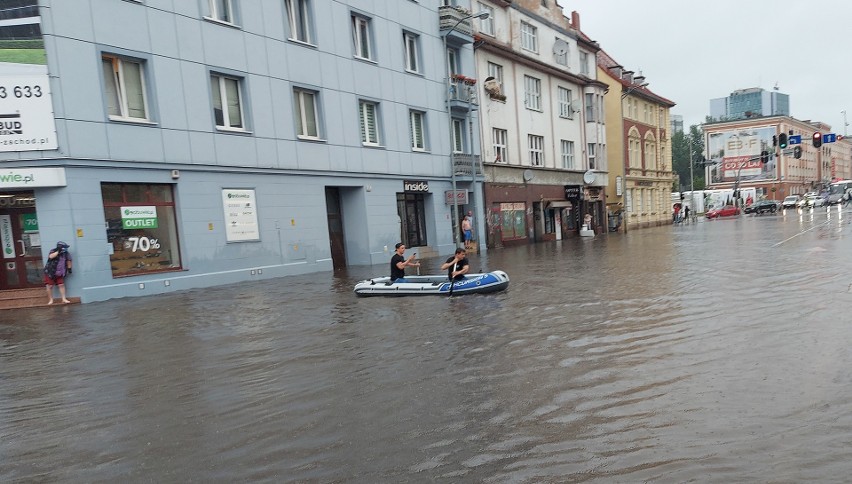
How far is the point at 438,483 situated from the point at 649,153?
5477 cm

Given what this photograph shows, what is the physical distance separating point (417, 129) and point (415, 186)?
2.59m

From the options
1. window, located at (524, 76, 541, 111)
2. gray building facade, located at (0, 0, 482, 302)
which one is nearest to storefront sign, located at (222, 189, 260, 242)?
gray building facade, located at (0, 0, 482, 302)

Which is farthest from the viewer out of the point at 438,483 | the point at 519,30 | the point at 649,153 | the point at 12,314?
the point at 649,153

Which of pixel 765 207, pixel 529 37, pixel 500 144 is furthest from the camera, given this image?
pixel 765 207

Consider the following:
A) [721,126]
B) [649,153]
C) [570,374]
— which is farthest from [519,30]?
[721,126]

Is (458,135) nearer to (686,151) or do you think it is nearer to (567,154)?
(567,154)

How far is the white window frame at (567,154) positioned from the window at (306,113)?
22127mm

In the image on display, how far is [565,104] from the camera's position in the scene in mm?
39312

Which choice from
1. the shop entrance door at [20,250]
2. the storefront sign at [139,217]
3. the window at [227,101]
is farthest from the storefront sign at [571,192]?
the shop entrance door at [20,250]

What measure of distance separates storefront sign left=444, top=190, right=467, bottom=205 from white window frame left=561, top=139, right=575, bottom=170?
13759 millimetres

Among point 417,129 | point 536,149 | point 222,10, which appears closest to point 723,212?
point 536,149

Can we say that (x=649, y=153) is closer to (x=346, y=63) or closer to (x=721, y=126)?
(x=346, y=63)

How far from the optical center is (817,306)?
922cm

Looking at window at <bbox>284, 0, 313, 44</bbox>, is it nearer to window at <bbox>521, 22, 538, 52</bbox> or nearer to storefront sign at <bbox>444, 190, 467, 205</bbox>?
storefront sign at <bbox>444, 190, 467, 205</bbox>
